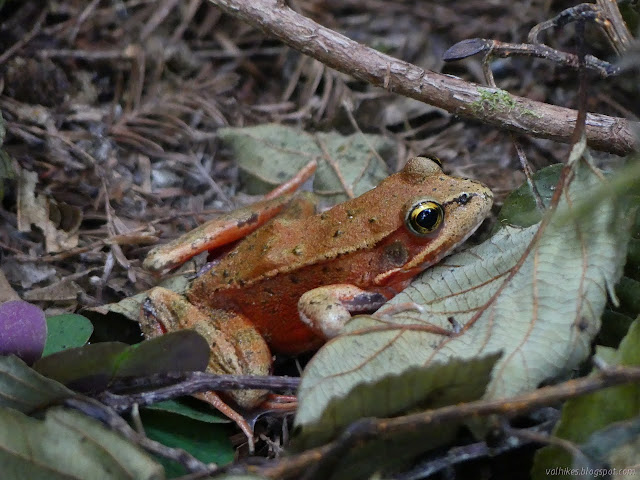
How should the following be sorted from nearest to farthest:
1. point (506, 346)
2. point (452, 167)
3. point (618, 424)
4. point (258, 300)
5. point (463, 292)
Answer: point (618, 424)
point (506, 346)
point (463, 292)
point (258, 300)
point (452, 167)

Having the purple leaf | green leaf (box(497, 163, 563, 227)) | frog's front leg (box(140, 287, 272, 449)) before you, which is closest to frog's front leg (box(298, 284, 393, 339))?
frog's front leg (box(140, 287, 272, 449))

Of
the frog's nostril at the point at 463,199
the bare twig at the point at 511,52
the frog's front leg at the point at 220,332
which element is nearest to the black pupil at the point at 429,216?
the frog's nostril at the point at 463,199

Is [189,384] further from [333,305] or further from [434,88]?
[434,88]

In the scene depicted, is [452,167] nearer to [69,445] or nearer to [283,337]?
[283,337]

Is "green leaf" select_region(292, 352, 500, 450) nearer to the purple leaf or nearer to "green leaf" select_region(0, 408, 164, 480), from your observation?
"green leaf" select_region(0, 408, 164, 480)

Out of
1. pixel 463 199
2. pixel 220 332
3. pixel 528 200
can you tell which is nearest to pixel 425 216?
pixel 463 199

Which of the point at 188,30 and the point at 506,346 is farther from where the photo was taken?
the point at 188,30

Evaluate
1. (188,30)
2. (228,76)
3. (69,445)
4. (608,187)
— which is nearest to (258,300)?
(69,445)
